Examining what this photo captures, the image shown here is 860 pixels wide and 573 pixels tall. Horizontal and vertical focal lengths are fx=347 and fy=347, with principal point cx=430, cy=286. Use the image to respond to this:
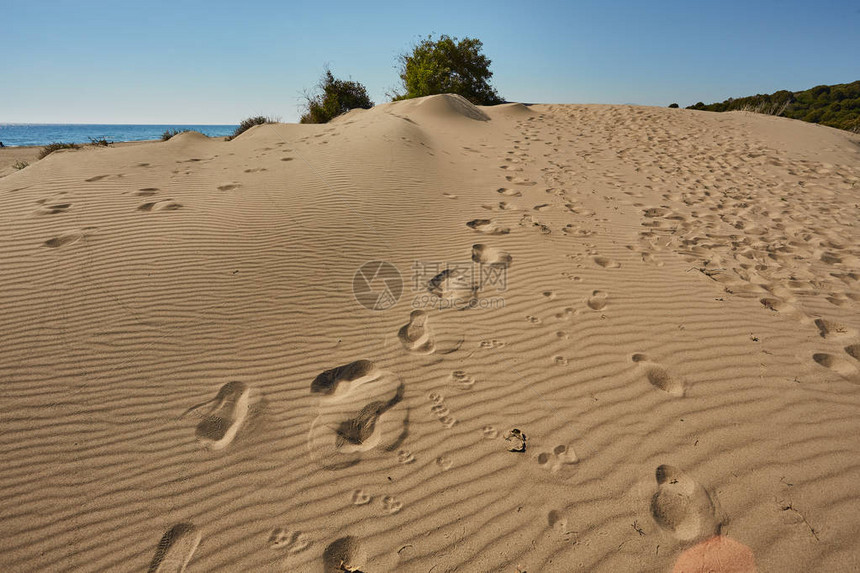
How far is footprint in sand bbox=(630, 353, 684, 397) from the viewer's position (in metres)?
2.56

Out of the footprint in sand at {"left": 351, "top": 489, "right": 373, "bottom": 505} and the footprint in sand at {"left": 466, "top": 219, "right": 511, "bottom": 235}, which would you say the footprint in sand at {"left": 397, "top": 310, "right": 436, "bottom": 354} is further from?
the footprint in sand at {"left": 466, "top": 219, "right": 511, "bottom": 235}

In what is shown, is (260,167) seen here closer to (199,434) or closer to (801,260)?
(199,434)

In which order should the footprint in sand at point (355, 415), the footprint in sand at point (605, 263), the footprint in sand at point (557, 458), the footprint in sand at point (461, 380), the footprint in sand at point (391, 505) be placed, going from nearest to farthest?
the footprint in sand at point (391, 505), the footprint in sand at point (557, 458), the footprint in sand at point (355, 415), the footprint in sand at point (461, 380), the footprint in sand at point (605, 263)

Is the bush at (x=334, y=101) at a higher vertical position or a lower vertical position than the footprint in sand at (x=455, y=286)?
higher

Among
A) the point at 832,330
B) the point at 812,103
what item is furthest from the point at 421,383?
the point at 812,103

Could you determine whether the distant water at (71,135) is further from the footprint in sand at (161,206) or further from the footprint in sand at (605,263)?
the footprint in sand at (605,263)

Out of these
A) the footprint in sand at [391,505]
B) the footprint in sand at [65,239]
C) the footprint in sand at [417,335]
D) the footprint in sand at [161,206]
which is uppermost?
the footprint in sand at [161,206]

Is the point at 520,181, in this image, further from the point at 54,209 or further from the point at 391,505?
the point at 54,209

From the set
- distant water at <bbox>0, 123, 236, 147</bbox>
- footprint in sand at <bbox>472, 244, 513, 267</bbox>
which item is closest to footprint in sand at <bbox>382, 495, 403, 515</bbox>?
footprint in sand at <bbox>472, 244, 513, 267</bbox>

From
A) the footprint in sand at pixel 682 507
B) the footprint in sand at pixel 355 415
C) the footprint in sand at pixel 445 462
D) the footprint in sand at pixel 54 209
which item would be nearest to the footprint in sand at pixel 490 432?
the footprint in sand at pixel 445 462

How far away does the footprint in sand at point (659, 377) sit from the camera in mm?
2557

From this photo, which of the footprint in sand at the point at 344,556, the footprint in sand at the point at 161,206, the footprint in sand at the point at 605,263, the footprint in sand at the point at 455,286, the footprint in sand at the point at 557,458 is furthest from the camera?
the footprint in sand at the point at 161,206

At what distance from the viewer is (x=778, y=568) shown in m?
1.63

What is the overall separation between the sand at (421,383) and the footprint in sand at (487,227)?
0.07 m
